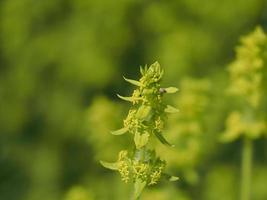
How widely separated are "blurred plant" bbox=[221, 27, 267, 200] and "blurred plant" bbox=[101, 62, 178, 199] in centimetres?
145

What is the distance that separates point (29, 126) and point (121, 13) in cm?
156

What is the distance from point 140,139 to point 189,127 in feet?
6.22

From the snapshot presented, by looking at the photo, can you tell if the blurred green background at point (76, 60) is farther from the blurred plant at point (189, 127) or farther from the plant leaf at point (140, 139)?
the plant leaf at point (140, 139)

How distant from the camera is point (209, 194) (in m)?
8.14

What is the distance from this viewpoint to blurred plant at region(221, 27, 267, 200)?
486cm

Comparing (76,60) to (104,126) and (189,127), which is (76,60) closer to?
(104,126)

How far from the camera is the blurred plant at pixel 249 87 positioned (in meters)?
4.86

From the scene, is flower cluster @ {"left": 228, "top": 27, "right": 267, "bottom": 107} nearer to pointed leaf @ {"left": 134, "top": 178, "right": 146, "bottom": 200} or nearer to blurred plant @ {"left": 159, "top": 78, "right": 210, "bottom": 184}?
blurred plant @ {"left": 159, "top": 78, "right": 210, "bottom": 184}

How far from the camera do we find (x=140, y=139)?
332cm

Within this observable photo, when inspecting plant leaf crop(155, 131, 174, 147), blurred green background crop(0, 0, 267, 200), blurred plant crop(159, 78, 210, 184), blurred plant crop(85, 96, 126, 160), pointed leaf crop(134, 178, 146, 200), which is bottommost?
pointed leaf crop(134, 178, 146, 200)

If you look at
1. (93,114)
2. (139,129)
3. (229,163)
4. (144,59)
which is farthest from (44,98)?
(139,129)

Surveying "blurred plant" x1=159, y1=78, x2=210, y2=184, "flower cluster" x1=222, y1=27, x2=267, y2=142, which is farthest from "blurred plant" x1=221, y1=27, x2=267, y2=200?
"blurred plant" x1=159, y1=78, x2=210, y2=184

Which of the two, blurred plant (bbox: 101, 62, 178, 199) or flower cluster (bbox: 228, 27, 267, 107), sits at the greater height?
flower cluster (bbox: 228, 27, 267, 107)

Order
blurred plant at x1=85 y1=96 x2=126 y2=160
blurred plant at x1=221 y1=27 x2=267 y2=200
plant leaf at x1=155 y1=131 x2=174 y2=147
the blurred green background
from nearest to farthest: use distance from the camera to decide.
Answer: plant leaf at x1=155 y1=131 x2=174 y2=147, blurred plant at x1=221 y1=27 x2=267 y2=200, blurred plant at x1=85 y1=96 x2=126 y2=160, the blurred green background
